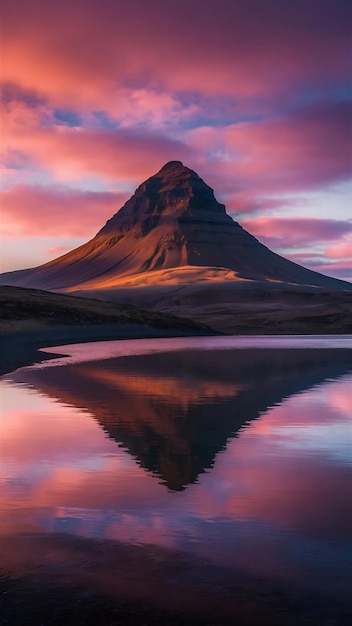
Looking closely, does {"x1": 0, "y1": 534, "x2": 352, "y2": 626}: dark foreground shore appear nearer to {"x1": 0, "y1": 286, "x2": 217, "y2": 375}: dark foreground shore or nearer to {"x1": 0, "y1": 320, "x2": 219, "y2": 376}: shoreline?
{"x1": 0, "y1": 320, "x2": 219, "y2": 376}: shoreline

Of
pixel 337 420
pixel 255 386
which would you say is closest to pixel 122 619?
pixel 337 420

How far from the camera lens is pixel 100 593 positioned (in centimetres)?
784

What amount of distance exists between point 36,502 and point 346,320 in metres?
117

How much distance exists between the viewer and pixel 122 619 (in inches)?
284

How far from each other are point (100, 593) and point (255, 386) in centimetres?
2410

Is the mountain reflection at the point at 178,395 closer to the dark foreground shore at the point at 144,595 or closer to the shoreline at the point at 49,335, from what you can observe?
the dark foreground shore at the point at 144,595

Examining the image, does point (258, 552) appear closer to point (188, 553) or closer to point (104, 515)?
point (188, 553)

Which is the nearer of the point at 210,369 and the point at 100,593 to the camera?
the point at 100,593

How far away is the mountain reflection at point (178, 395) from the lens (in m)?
16.6

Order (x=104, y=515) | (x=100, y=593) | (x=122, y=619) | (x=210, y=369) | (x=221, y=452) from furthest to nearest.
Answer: (x=210, y=369), (x=221, y=452), (x=104, y=515), (x=100, y=593), (x=122, y=619)

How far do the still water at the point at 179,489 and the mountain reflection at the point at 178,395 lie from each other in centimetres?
10

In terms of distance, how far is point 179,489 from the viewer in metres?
12.8

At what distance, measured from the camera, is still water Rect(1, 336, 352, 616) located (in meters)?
8.62

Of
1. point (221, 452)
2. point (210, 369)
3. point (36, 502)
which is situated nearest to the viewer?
point (36, 502)
